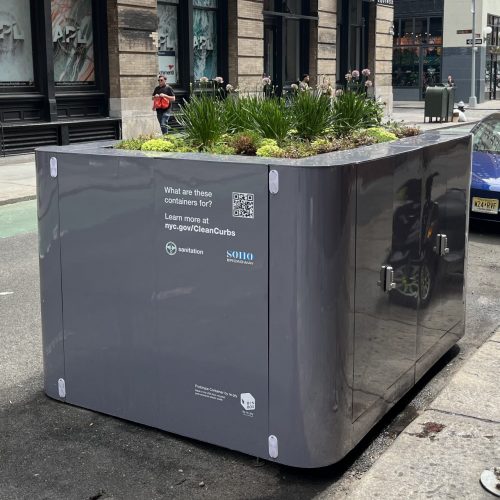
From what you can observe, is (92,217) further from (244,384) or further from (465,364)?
(465,364)

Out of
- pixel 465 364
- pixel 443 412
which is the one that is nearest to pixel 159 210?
pixel 443 412

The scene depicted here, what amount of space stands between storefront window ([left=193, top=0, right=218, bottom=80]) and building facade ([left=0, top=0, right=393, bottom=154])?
0.03 m

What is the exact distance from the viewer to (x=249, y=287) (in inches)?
148

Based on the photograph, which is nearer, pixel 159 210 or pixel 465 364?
pixel 159 210

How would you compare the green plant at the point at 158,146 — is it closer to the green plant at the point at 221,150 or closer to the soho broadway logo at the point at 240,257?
the green plant at the point at 221,150

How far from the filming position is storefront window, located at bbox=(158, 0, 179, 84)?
2247 cm

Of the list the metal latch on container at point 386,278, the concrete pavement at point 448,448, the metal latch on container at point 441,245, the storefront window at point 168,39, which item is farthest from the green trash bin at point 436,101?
the metal latch on container at point 386,278

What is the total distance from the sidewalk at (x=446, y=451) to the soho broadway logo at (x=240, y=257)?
112 cm

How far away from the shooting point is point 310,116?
5027mm

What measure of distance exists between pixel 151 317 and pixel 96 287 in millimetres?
413

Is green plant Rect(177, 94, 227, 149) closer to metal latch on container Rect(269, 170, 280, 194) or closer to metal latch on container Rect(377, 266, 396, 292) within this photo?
metal latch on container Rect(269, 170, 280, 194)

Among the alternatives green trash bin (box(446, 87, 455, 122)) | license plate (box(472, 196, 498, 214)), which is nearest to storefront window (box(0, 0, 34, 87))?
license plate (box(472, 196, 498, 214))

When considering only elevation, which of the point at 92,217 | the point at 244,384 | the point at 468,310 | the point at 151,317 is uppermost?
the point at 92,217

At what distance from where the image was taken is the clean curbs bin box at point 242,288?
→ 11.9 feet
